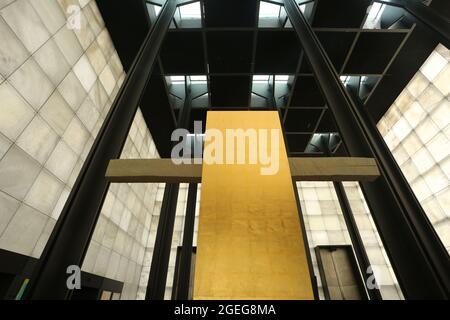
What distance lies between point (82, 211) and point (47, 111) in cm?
429

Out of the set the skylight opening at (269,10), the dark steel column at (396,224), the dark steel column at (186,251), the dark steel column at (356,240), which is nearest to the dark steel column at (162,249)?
the dark steel column at (186,251)

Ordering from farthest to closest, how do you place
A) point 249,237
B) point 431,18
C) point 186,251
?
point 186,251, point 431,18, point 249,237

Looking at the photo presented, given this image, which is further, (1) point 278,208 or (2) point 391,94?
(2) point 391,94

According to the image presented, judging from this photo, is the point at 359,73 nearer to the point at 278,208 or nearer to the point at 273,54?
the point at 273,54

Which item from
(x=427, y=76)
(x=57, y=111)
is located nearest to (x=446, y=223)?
(x=427, y=76)

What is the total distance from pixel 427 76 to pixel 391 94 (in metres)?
1.46

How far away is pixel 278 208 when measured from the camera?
46.1 inches

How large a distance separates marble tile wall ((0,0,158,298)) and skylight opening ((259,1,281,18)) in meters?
5.50

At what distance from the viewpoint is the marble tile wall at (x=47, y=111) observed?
406cm

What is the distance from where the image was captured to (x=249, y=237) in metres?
1.09

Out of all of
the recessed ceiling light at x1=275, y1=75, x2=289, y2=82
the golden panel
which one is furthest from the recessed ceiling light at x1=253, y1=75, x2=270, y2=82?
the golden panel

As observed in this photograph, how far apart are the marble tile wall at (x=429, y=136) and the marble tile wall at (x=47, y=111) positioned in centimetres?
1144

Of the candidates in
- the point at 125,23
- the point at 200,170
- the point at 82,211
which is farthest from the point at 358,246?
the point at 125,23

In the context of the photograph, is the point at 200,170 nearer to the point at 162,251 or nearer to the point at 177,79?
the point at 162,251
